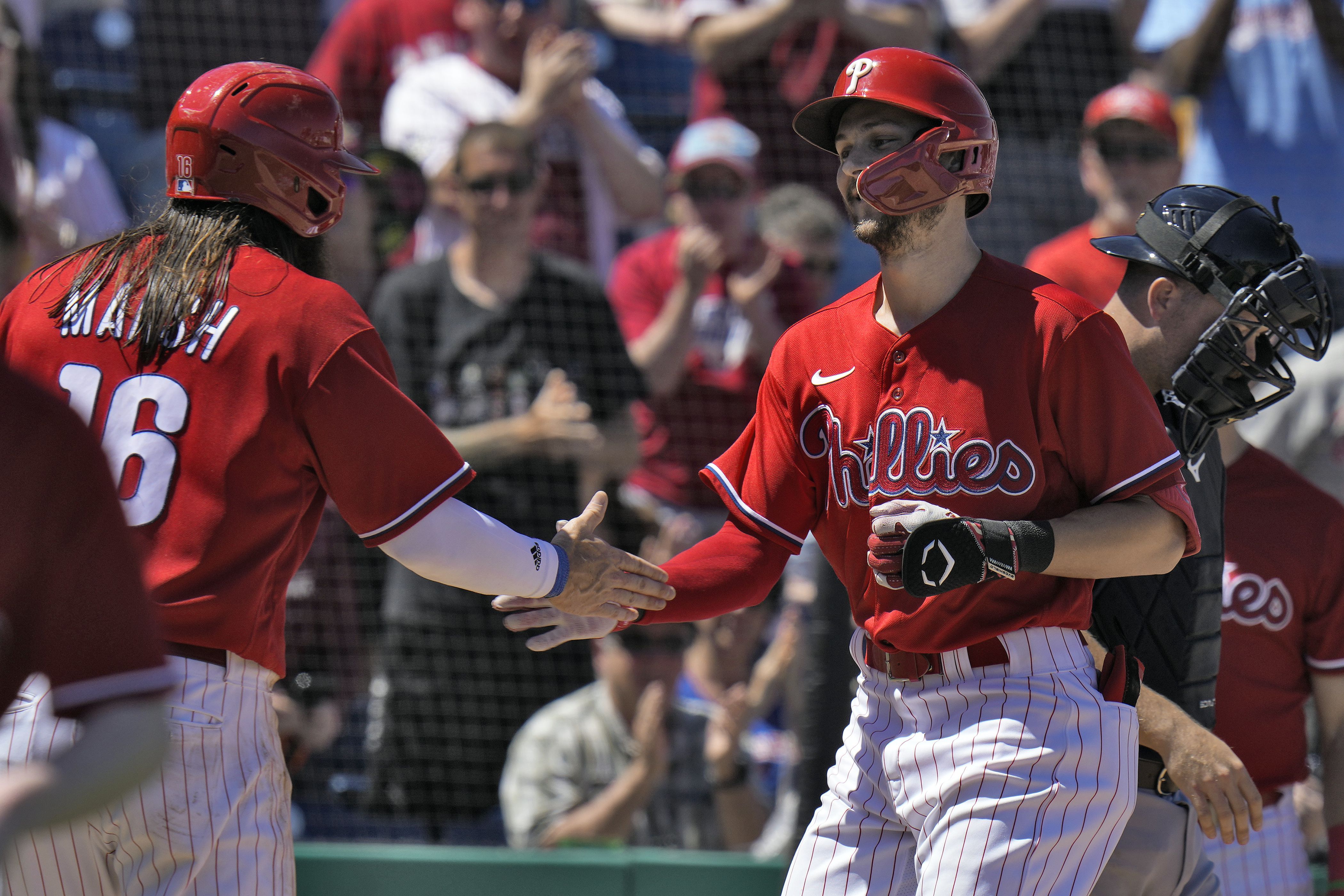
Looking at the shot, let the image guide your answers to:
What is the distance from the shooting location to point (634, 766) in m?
4.51

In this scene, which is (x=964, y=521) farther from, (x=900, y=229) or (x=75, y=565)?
(x=75, y=565)

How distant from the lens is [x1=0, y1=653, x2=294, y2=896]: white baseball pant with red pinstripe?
7.25ft

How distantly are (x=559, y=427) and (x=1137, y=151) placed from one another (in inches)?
90.5

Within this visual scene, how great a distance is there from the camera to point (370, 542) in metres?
2.39

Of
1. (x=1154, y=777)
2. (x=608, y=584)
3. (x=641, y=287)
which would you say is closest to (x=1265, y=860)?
(x=1154, y=777)

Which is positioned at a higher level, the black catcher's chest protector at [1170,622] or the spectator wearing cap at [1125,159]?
the spectator wearing cap at [1125,159]

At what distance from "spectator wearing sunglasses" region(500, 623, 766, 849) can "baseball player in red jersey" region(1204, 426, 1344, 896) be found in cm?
178

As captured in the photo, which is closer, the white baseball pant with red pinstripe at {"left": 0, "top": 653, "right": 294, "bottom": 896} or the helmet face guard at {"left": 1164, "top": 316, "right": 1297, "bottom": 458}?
the white baseball pant with red pinstripe at {"left": 0, "top": 653, "right": 294, "bottom": 896}

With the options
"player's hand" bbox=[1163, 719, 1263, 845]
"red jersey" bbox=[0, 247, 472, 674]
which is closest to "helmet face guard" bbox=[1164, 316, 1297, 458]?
"player's hand" bbox=[1163, 719, 1263, 845]

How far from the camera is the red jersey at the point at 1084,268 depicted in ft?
15.8

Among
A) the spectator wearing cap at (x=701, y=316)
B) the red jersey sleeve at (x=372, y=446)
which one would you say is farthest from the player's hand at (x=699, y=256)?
the red jersey sleeve at (x=372, y=446)

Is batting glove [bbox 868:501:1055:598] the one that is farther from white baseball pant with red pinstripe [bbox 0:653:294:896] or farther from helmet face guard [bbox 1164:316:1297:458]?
white baseball pant with red pinstripe [bbox 0:653:294:896]

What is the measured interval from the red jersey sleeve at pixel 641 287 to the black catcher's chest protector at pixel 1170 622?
9.72 feet

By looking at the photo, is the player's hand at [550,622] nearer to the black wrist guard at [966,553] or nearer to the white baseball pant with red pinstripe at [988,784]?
the white baseball pant with red pinstripe at [988,784]
